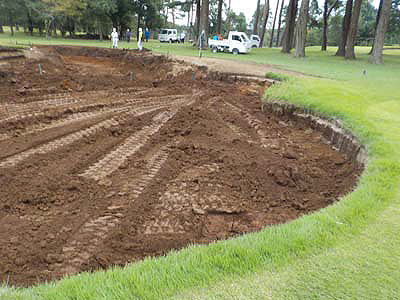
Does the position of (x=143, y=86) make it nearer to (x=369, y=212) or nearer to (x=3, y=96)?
(x=3, y=96)

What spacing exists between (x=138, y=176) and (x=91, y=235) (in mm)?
1589

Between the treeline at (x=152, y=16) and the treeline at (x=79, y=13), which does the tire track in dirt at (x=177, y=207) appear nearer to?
the treeline at (x=152, y=16)

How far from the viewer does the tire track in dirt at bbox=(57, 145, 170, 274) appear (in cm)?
337

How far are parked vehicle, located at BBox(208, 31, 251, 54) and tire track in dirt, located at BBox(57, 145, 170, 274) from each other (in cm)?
2243

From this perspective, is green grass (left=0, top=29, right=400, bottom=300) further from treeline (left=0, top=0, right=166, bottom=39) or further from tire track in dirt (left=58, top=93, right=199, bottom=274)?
treeline (left=0, top=0, right=166, bottom=39)

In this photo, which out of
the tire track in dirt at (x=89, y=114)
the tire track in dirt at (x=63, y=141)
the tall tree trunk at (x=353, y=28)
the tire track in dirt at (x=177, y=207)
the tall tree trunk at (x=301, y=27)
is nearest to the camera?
the tire track in dirt at (x=177, y=207)

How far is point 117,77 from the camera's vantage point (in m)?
14.0

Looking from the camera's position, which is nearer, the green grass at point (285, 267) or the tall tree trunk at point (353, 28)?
the green grass at point (285, 267)

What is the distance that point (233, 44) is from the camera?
999 inches

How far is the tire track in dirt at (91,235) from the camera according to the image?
3369mm

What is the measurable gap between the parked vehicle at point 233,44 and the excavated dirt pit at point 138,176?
54.2 feet

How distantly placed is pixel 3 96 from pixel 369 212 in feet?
32.9

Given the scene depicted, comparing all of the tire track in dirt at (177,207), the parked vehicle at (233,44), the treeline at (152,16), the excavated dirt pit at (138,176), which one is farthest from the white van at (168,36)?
the tire track in dirt at (177,207)

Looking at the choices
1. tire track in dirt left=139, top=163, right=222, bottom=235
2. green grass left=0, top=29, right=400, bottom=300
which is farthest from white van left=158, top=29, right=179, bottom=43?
green grass left=0, top=29, right=400, bottom=300
